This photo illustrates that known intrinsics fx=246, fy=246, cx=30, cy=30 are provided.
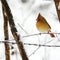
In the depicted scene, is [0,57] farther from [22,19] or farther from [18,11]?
[18,11]

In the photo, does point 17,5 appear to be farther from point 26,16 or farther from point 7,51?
point 7,51

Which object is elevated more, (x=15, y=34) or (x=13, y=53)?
(x=15, y=34)

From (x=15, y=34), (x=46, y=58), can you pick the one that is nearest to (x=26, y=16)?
(x=46, y=58)

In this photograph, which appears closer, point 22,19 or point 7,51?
point 7,51

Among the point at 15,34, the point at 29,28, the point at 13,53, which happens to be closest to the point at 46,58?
the point at 13,53

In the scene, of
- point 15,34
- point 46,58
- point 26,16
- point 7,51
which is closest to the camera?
point 15,34

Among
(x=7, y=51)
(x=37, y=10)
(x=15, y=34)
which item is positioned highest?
(x=37, y=10)

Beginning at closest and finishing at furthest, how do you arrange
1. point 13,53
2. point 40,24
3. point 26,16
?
1. point 40,24
2. point 13,53
3. point 26,16

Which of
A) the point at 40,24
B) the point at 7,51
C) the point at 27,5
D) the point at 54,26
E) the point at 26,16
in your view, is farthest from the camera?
the point at 27,5

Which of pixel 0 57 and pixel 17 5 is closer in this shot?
pixel 0 57
